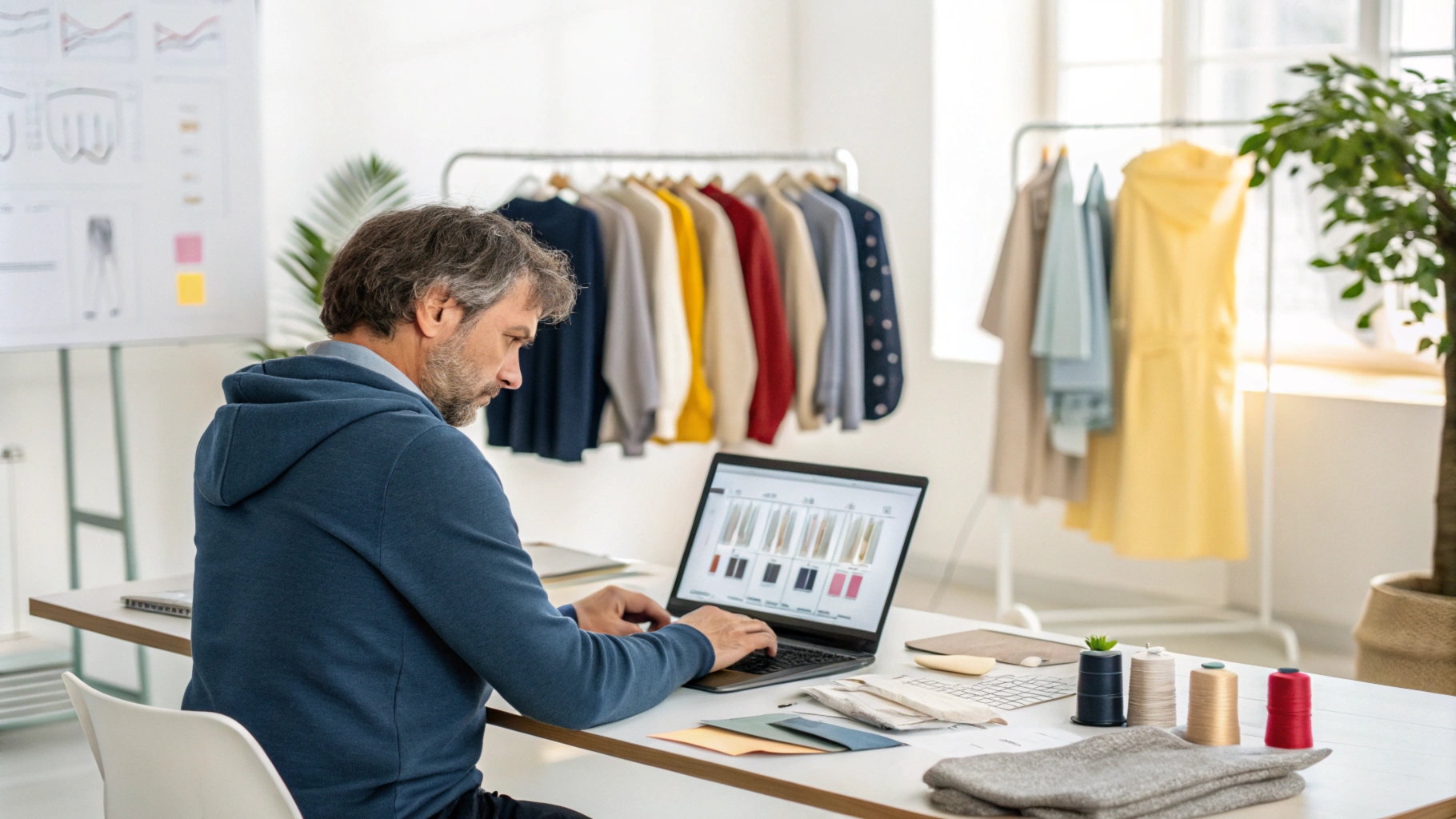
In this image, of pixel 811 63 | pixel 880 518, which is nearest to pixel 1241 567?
pixel 811 63

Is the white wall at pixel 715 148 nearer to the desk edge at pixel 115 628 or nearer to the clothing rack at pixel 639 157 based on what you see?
the clothing rack at pixel 639 157

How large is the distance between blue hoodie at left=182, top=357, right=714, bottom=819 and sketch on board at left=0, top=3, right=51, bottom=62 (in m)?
2.25

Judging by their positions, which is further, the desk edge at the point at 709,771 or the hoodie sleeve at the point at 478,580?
the hoodie sleeve at the point at 478,580

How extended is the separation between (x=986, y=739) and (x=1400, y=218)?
6.17ft

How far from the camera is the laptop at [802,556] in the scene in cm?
214

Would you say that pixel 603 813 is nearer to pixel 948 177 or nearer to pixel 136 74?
pixel 136 74

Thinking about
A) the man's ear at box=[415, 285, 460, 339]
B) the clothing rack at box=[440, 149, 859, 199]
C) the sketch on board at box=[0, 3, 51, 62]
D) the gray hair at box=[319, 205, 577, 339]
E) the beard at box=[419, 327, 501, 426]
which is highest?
the sketch on board at box=[0, 3, 51, 62]

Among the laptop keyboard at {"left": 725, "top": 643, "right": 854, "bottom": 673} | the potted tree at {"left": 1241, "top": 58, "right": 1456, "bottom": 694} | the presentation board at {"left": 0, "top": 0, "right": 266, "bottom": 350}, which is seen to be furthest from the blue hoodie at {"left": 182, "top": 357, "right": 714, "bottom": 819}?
the presentation board at {"left": 0, "top": 0, "right": 266, "bottom": 350}

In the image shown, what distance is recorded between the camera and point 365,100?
15.0 ft

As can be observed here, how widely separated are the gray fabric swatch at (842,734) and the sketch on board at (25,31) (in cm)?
271

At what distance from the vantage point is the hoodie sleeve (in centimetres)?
163

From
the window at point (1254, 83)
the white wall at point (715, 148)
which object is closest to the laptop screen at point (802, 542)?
the white wall at point (715, 148)

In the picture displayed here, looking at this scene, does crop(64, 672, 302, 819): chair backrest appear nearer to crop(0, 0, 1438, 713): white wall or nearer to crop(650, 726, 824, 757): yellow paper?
crop(650, 726, 824, 757): yellow paper

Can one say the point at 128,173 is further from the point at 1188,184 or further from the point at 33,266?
the point at 1188,184
